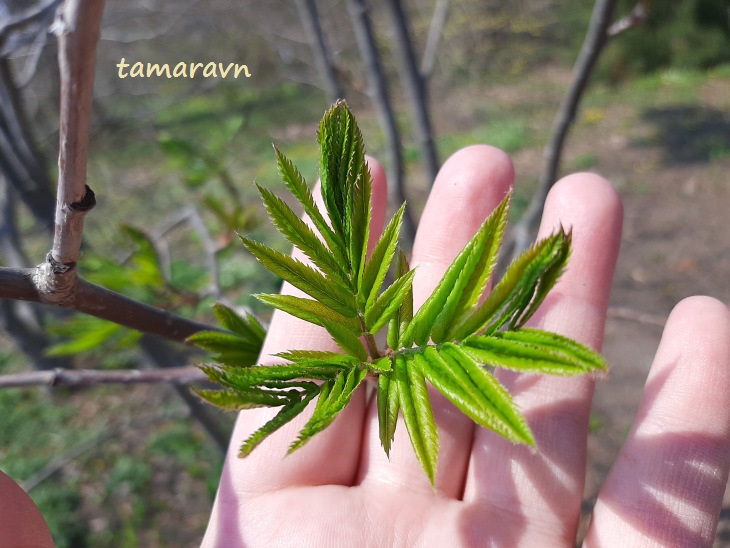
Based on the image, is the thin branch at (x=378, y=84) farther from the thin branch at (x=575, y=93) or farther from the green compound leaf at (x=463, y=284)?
the green compound leaf at (x=463, y=284)

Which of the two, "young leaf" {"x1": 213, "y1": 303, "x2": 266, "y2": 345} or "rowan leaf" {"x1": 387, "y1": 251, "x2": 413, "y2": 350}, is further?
"young leaf" {"x1": 213, "y1": 303, "x2": 266, "y2": 345}

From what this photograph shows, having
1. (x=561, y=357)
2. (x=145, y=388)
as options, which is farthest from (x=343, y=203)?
(x=145, y=388)

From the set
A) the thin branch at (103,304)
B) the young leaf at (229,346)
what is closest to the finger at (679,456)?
the young leaf at (229,346)

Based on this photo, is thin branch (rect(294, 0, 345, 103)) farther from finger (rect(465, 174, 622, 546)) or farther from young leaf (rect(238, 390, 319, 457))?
young leaf (rect(238, 390, 319, 457))

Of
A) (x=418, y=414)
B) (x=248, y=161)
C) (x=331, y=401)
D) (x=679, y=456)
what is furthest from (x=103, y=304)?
(x=248, y=161)

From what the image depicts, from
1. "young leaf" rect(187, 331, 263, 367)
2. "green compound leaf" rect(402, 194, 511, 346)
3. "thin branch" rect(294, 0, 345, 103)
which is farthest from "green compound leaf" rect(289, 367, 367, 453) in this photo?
"thin branch" rect(294, 0, 345, 103)

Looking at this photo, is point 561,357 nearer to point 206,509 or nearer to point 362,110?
point 206,509
